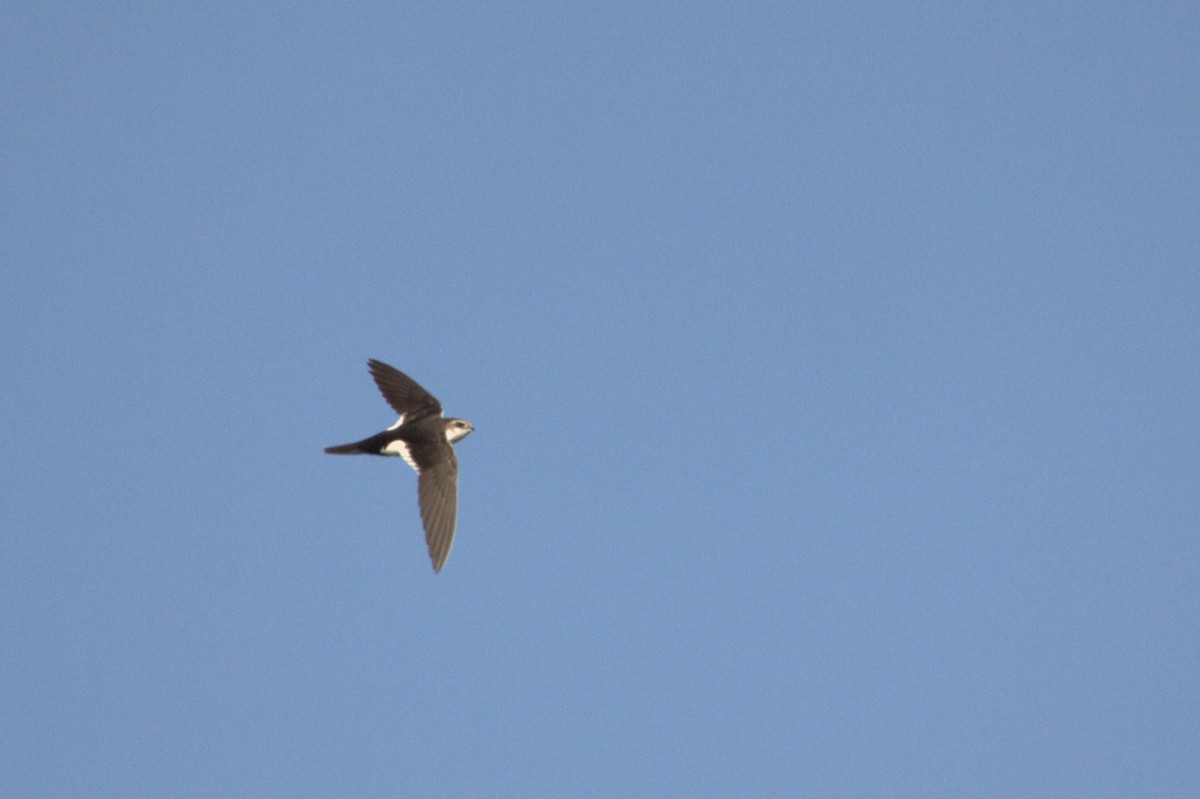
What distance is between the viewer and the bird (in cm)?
1894

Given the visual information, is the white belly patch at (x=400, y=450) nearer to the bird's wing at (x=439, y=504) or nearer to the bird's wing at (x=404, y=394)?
the bird's wing at (x=439, y=504)

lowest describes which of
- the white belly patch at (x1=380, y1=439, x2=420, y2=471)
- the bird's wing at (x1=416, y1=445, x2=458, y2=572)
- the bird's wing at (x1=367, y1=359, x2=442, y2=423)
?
the bird's wing at (x1=416, y1=445, x2=458, y2=572)

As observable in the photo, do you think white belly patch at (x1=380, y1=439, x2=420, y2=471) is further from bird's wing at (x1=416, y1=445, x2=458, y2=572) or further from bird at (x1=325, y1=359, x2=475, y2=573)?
bird's wing at (x1=416, y1=445, x2=458, y2=572)

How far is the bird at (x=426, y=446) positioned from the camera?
18.9 m

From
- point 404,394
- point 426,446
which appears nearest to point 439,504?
point 426,446

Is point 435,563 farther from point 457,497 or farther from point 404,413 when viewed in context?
point 404,413

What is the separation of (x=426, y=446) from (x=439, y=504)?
1094 millimetres

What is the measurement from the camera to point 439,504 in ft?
63.0

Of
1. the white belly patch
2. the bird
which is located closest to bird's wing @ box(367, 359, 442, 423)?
the bird

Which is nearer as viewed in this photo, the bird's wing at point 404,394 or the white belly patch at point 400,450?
the white belly patch at point 400,450

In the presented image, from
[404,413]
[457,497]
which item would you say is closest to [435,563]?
[457,497]

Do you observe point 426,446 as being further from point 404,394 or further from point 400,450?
point 404,394

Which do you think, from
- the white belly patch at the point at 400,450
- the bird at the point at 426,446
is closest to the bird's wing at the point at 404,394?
the bird at the point at 426,446

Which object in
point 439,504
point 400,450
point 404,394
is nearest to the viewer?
point 439,504
